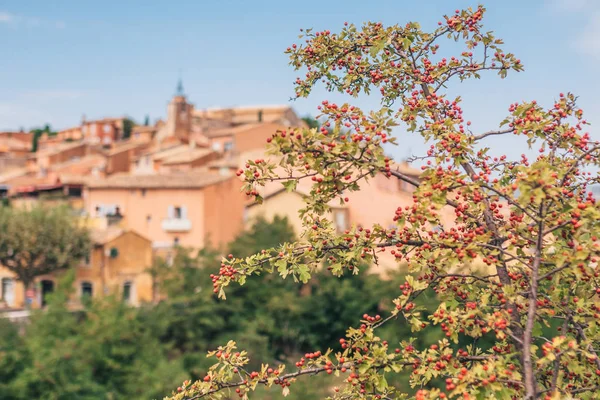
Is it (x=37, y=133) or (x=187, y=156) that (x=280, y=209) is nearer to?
(x=187, y=156)

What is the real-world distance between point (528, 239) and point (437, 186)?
803 millimetres

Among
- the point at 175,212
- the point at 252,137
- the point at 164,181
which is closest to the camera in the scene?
the point at 175,212

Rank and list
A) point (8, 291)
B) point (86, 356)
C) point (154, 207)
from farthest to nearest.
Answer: point (154, 207) < point (8, 291) < point (86, 356)

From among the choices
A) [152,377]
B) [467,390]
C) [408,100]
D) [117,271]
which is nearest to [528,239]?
[467,390]

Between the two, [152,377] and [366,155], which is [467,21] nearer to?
[366,155]

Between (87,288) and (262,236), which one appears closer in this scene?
(262,236)

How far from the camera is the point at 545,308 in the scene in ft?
14.9

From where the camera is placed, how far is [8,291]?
3553 centimetres

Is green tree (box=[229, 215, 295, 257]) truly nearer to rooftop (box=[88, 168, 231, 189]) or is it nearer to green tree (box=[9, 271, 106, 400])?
rooftop (box=[88, 168, 231, 189])

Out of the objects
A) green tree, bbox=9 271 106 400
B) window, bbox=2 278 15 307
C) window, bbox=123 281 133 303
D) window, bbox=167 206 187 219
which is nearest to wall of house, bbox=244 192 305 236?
window, bbox=167 206 187 219

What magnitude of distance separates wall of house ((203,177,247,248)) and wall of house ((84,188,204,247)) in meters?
0.48

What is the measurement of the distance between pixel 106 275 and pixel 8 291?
523 cm

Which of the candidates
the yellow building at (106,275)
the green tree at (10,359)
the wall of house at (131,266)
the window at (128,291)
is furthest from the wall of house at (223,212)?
the green tree at (10,359)

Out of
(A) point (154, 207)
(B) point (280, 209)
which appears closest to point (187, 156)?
(A) point (154, 207)
